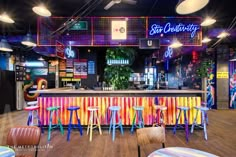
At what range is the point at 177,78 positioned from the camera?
8.77 m

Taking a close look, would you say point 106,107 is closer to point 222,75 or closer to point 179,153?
point 179,153

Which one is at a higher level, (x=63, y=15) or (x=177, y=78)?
(x=63, y=15)

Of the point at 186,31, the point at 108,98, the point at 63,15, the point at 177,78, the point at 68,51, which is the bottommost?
→ the point at 108,98

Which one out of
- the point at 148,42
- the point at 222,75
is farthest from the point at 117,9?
the point at 222,75

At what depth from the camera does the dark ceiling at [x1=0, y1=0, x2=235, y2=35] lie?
13.4 feet

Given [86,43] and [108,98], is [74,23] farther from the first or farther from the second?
[108,98]

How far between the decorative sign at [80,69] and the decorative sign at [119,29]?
3766 mm

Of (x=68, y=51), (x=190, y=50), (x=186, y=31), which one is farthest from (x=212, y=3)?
(x=68, y=51)

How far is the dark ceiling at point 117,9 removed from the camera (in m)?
4.10

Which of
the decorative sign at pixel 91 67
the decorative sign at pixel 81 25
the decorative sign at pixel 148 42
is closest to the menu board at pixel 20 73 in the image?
the decorative sign at pixel 91 67

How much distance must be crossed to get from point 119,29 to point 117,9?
2.10 feet

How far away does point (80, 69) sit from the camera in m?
8.14

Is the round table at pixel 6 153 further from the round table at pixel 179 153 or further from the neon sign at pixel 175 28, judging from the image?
the neon sign at pixel 175 28

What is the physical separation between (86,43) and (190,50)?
5.12 meters
